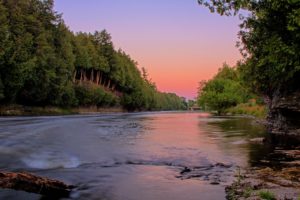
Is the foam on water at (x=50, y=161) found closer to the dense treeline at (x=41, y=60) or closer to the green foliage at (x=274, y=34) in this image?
the green foliage at (x=274, y=34)

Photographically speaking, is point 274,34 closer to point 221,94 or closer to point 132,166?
point 132,166

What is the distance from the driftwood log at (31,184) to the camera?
30.7 feet

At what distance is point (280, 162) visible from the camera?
15.7 metres

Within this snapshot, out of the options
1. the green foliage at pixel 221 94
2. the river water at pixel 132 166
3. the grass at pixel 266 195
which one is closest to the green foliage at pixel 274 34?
the river water at pixel 132 166

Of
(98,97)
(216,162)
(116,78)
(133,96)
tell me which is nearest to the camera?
(216,162)

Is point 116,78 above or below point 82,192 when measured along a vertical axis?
above

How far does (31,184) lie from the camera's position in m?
9.62

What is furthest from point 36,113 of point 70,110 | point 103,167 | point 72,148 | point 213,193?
point 213,193

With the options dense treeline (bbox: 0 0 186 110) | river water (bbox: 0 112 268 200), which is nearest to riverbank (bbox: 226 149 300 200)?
river water (bbox: 0 112 268 200)

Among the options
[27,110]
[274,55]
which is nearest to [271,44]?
[274,55]

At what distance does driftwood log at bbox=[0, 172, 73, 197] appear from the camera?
368 inches

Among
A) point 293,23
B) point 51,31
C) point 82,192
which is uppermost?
point 51,31

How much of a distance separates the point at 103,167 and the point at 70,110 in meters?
80.4

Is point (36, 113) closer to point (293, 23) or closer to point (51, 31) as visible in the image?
point (51, 31)
